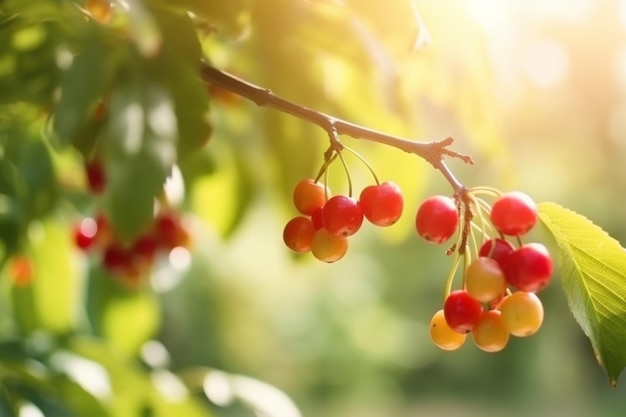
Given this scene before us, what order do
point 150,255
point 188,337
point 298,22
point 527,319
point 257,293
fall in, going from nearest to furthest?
point 527,319, point 298,22, point 150,255, point 188,337, point 257,293

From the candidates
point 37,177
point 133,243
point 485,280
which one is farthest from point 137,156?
point 133,243

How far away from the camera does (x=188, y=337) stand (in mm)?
3633

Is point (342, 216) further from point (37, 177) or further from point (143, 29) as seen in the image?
point (37, 177)

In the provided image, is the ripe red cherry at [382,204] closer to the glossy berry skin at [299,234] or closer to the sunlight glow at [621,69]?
the glossy berry skin at [299,234]

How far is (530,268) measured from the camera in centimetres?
31

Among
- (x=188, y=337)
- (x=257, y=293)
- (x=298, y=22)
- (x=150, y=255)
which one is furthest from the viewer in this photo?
(x=257, y=293)

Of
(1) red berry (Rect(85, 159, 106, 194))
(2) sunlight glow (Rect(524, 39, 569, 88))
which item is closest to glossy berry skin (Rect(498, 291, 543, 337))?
(1) red berry (Rect(85, 159, 106, 194))

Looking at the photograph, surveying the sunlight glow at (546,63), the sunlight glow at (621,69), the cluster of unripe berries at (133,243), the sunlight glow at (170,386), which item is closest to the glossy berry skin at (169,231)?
the cluster of unripe berries at (133,243)

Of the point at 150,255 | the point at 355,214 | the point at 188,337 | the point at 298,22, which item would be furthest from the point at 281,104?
the point at 188,337

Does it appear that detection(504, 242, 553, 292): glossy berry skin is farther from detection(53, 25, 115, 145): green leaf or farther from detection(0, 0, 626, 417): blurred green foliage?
detection(53, 25, 115, 145): green leaf

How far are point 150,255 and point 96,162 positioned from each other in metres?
0.17

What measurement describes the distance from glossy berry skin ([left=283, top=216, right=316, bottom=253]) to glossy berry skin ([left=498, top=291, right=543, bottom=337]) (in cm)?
8

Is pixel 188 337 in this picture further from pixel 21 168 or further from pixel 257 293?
pixel 21 168

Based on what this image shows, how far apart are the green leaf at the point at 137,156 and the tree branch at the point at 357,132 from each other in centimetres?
3
